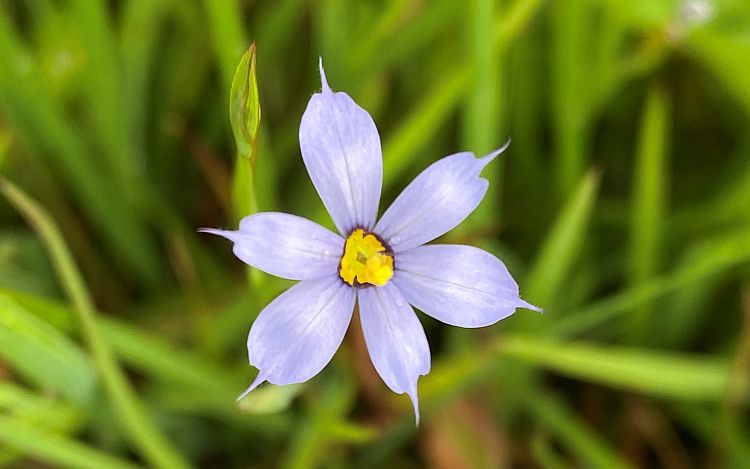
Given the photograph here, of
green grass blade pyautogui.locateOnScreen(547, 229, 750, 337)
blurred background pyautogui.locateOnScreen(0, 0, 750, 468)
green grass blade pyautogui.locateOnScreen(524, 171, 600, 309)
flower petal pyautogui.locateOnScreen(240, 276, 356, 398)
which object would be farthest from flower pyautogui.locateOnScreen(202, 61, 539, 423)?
green grass blade pyautogui.locateOnScreen(547, 229, 750, 337)

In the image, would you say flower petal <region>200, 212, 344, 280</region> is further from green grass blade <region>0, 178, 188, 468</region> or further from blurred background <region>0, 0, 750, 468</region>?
green grass blade <region>0, 178, 188, 468</region>

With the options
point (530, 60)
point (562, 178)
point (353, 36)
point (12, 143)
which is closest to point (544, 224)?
point (562, 178)

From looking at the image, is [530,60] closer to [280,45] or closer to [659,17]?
[659,17]

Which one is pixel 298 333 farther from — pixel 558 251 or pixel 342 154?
pixel 558 251

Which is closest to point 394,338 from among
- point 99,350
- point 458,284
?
point 458,284

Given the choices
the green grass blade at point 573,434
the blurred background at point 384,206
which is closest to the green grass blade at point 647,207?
the blurred background at point 384,206

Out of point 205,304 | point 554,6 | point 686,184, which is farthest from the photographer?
point 686,184

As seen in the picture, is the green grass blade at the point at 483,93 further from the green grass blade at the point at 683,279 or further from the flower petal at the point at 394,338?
the flower petal at the point at 394,338

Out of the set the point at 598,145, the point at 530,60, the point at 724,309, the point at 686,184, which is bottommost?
the point at 724,309

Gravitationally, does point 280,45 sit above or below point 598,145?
above
